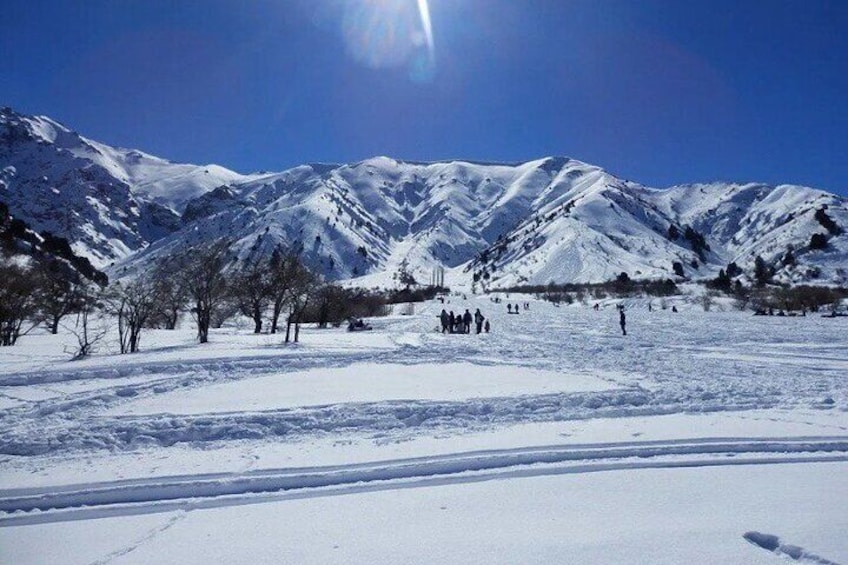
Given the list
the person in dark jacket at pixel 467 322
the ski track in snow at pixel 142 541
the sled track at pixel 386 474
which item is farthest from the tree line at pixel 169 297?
the ski track in snow at pixel 142 541

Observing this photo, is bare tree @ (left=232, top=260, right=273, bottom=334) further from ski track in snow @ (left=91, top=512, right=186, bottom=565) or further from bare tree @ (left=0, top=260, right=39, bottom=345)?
ski track in snow @ (left=91, top=512, right=186, bottom=565)

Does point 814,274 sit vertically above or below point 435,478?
above

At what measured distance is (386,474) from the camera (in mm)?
6074

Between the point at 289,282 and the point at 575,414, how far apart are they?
23.7 metres

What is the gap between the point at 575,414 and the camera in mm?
8938

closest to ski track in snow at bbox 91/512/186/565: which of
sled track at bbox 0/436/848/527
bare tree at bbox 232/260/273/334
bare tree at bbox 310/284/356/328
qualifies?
sled track at bbox 0/436/848/527

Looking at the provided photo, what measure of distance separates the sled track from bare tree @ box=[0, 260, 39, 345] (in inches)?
986

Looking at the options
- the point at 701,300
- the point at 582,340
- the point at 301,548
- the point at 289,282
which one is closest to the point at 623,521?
the point at 301,548

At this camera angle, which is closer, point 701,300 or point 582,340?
point 582,340

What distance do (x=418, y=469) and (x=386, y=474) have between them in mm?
419

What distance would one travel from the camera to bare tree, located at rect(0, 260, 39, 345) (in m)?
24.7

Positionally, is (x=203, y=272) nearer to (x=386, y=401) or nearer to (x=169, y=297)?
(x=169, y=297)

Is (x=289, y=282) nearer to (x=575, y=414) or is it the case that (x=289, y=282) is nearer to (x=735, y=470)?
(x=575, y=414)

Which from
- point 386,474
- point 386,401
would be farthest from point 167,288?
point 386,474
